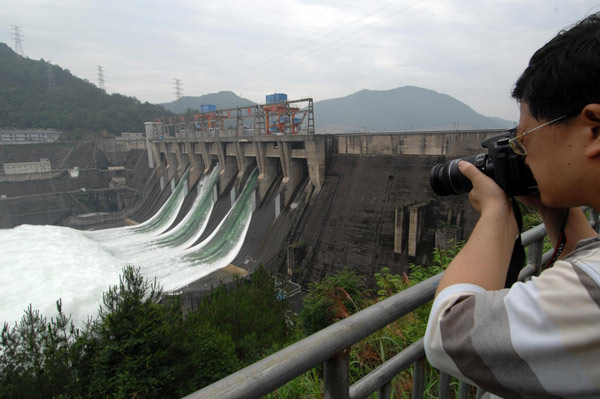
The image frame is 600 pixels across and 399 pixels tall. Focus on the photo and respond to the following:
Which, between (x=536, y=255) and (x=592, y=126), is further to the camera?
(x=536, y=255)

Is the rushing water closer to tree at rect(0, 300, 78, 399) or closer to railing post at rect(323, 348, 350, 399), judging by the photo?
tree at rect(0, 300, 78, 399)

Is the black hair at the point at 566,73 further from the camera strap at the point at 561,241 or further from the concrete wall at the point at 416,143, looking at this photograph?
the concrete wall at the point at 416,143

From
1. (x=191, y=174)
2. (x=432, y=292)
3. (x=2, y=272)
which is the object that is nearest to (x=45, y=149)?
(x=191, y=174)

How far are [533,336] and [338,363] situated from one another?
0.42 meters

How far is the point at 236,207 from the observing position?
1741cm

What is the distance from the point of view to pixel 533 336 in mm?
508

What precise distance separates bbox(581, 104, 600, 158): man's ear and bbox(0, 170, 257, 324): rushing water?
13805mm

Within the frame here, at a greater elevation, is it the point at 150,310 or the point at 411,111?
the point at 411,111

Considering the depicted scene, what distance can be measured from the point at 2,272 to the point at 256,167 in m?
11.3

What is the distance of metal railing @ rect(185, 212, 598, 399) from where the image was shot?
0.63 m

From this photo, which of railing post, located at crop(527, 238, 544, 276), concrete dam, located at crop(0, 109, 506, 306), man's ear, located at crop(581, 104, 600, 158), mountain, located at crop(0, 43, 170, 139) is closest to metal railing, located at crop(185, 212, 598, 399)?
man's ear, located at crop(581, 104, 600, 158)

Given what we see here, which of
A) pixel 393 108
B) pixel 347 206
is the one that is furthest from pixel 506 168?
pixel 393 108

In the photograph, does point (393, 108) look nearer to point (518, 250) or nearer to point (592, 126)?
point (518, 250)

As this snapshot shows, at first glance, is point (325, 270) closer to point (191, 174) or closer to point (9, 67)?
point (191, 174)
